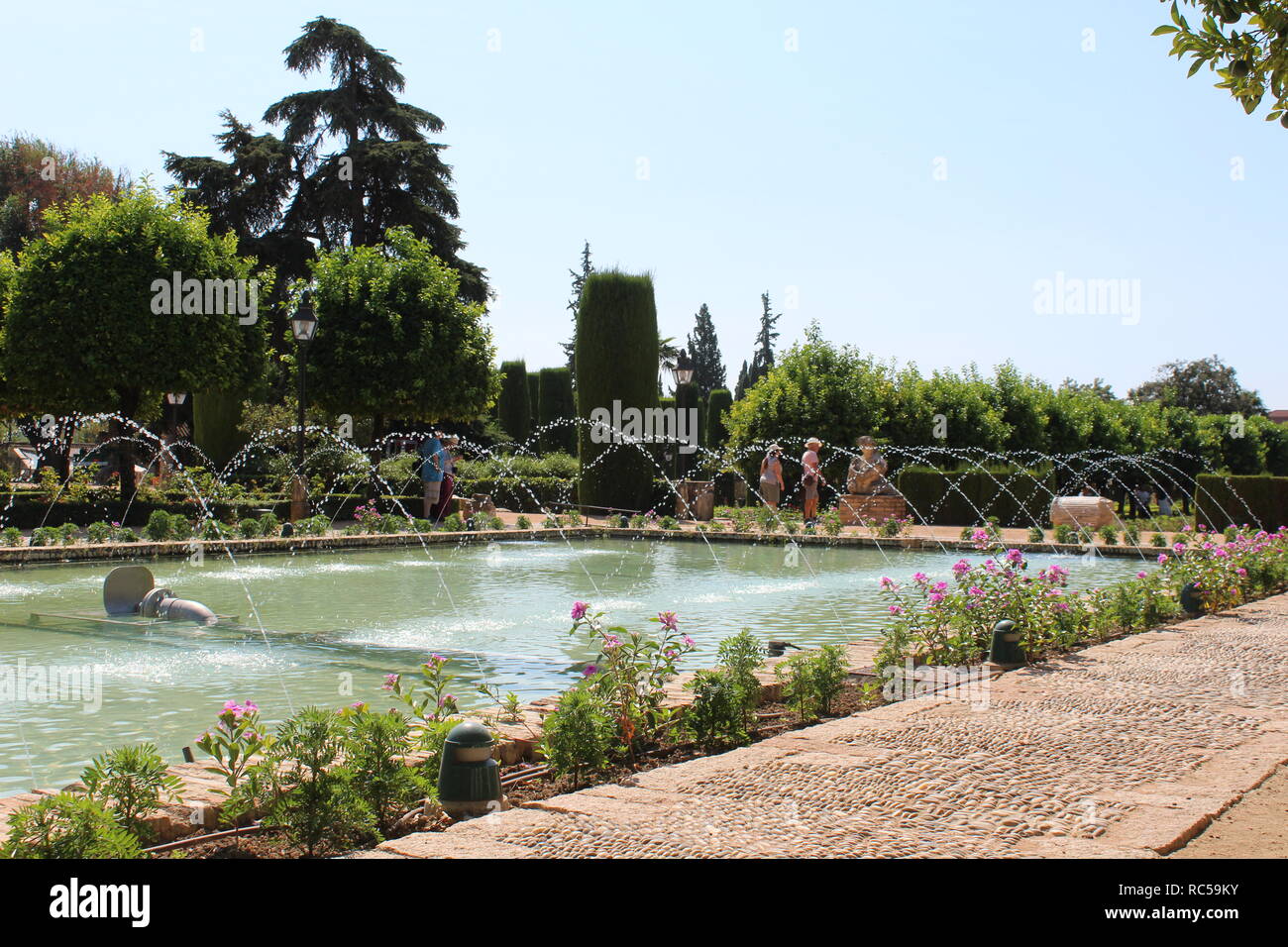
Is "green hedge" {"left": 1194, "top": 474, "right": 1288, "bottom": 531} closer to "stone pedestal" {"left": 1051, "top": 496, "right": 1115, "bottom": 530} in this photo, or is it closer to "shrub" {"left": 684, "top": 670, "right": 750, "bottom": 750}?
"stone pedestal" {"left": 1051, "top": 496, "right": 1115, "bottom": 530}

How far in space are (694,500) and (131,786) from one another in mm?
19428

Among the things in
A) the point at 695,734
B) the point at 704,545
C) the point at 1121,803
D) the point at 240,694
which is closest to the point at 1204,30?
the point at 1121,803

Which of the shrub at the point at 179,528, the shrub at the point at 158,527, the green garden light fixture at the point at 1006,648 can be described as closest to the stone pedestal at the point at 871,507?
the shrub at the point at 179,528

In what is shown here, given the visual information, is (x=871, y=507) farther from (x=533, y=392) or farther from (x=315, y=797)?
(x=533, y=392)

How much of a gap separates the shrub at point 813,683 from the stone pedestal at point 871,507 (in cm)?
1621

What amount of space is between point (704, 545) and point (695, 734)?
1341cm

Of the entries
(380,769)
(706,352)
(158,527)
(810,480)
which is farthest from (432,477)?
(706,352)

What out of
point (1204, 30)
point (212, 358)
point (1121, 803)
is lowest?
point (1121, 803)

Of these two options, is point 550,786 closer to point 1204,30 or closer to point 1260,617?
point 1204,30

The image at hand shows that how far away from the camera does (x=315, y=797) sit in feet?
10.9

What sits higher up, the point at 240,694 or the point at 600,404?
the point at 600,404

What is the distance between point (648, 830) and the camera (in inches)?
131

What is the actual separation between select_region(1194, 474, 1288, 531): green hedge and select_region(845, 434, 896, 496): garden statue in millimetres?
5739

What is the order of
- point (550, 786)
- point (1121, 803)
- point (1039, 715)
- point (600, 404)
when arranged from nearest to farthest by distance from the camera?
point (1121, 803), point (550, 786), point (1039, 715), point (600, 404)
